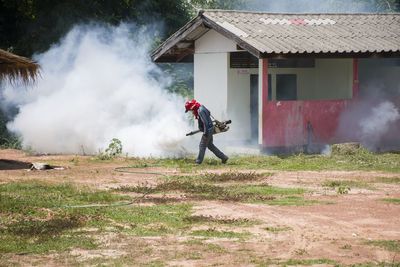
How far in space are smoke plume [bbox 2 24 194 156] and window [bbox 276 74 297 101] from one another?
123 inches

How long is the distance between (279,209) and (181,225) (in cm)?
204

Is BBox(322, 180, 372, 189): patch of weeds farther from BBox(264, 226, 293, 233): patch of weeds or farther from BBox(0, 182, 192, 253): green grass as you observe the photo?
BBox(264, 226, 293, 233): patch of weeds

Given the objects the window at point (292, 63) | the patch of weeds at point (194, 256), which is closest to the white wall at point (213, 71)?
the window at point (292, 63)

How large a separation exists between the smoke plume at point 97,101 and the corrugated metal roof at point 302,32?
1.82 m

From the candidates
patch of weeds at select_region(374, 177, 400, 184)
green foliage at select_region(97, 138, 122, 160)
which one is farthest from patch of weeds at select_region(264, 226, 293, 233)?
green foliage at select_region(97, 138, 122, 160)

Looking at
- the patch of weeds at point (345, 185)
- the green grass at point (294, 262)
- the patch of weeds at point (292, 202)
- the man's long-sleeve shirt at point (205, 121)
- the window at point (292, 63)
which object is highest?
the window at point (292, 63)

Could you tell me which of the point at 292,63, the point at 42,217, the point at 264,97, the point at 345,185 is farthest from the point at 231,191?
the point at 292,63


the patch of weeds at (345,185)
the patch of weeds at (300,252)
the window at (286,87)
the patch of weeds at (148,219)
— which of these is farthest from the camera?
the window at (286,87)

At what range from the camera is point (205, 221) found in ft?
38.1

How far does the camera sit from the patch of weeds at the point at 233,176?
16.5m

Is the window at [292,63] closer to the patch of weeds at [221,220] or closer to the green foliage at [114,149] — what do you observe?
the green foliage at [114,149]

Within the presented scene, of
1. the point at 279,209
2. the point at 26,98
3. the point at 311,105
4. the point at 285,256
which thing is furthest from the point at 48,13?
the point at 285,256

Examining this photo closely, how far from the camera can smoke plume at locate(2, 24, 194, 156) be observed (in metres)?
24.0

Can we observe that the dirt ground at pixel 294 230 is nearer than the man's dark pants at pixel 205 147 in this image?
Yes
